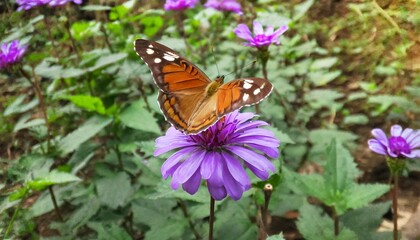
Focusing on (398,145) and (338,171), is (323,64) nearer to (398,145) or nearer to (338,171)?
(338,171)

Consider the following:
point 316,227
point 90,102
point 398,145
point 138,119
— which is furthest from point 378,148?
point 90,102

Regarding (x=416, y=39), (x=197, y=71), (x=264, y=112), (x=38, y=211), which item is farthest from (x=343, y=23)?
(x=38, y=211)

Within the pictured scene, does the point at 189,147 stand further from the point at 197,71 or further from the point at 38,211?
the point at 38,211

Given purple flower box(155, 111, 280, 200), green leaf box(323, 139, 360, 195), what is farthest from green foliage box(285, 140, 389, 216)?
purple flower box(155, 111, 280, 200)

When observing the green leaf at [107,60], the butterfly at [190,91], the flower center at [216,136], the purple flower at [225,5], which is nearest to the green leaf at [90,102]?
the green leaf at [107,60]

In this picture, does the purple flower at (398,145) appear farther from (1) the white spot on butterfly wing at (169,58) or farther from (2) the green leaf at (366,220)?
(1) the white spot on butterfly wing at (169,58)
